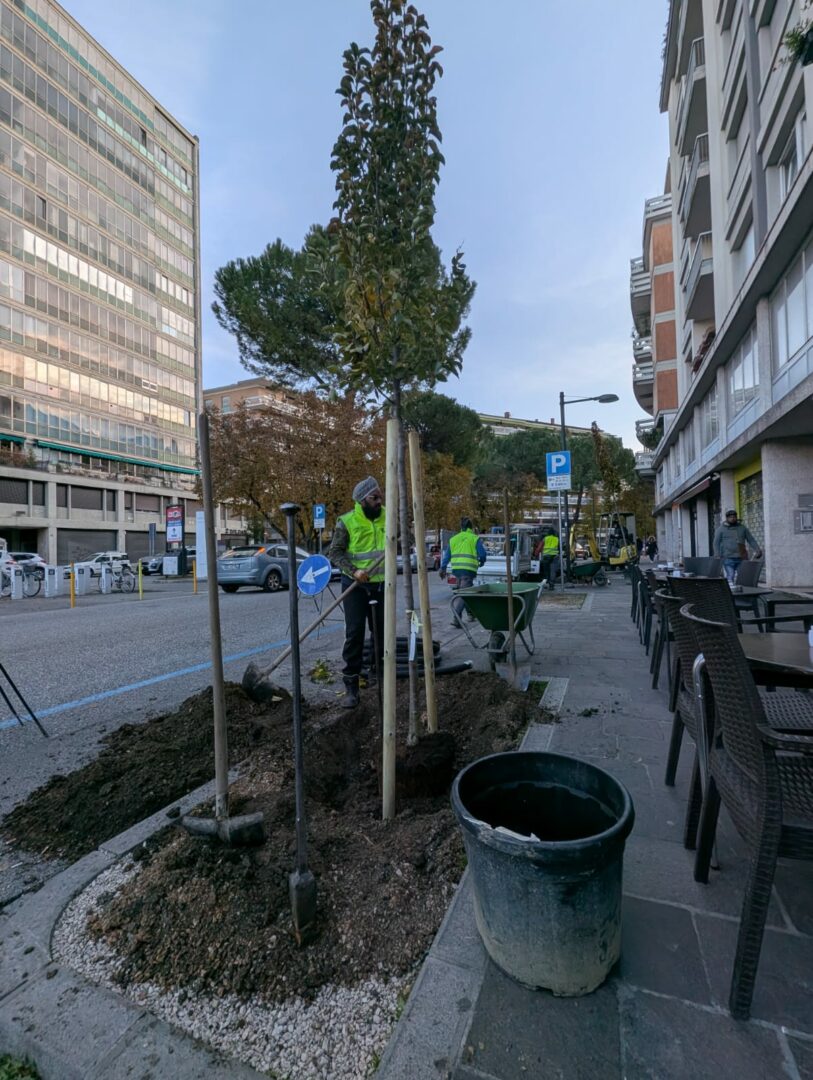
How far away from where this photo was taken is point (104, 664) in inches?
245

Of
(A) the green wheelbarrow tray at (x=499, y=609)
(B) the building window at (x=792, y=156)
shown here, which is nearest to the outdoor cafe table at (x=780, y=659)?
(A) the green wheelbarrow tray at (x=499, y=609)

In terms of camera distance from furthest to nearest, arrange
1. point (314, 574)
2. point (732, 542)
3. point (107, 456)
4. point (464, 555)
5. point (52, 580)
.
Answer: point (107, 456)
point (52, 580)
point (732, 542)
point (464, 555)
point (314, 574)

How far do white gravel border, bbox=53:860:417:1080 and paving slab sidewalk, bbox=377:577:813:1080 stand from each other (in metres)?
0.07

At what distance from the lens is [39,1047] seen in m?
1.33

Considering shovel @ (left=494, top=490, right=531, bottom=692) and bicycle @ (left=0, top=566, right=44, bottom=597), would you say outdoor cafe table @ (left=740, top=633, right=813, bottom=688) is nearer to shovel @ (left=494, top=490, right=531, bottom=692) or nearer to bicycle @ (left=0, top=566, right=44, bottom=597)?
shovel @ (left=494, top=490, right=531, bottom=692)

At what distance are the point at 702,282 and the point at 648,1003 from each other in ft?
65.8

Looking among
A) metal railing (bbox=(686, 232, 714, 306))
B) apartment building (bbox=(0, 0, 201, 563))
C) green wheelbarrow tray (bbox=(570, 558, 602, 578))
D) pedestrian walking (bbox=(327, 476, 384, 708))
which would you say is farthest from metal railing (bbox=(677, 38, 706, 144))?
apartment building (bbox=(0, 0, 201, 563))

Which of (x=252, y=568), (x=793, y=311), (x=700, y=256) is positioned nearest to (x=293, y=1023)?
(x=793, y=311)

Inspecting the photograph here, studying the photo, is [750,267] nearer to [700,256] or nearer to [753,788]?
[700,256]

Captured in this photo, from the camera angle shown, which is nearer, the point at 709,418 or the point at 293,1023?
the point at 293,1023

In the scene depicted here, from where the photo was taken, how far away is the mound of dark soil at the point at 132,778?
2455 millimetres

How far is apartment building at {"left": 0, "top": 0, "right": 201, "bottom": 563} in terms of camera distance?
3466 cm

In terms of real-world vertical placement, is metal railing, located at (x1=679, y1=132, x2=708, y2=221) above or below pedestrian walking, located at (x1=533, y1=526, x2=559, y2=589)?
above

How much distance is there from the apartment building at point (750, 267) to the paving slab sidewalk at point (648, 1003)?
947 cm
